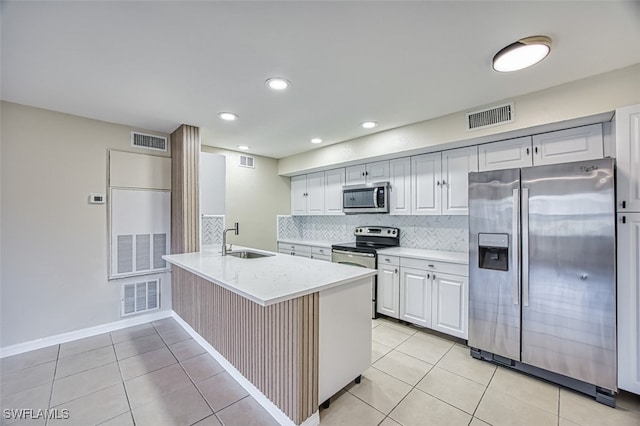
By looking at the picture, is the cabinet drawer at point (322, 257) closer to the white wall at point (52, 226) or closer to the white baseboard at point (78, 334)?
the white baseboard at point (78, 334)

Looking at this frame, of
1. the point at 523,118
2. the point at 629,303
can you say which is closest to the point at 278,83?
the point at 523,118

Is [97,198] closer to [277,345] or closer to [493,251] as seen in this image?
[277,345]

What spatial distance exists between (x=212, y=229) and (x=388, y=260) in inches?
96.8

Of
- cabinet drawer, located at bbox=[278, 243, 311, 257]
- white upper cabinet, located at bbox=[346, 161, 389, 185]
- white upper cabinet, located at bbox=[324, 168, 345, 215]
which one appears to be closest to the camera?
white upper cabinet, located at bbox=[346, 161, 389, 185]

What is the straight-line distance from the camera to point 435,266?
9.31 feet

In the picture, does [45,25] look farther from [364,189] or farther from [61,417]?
[364,189]

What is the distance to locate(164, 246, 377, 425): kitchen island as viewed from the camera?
158 centimetres

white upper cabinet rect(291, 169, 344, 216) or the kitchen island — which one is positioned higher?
white upper cabinet rect(291, 169, 344, 216)

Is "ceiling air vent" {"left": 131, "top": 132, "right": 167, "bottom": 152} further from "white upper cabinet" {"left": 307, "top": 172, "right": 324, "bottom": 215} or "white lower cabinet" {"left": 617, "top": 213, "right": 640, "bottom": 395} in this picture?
"white lower cabinet" {"left": 617, "top": 213, "right": 640, "bottom": 395}

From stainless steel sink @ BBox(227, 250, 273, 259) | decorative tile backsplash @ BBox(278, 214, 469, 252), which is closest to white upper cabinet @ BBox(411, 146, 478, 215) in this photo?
decorative tile backsplash @ BBox(278, 214, 469, 252)

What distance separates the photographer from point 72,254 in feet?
9.20

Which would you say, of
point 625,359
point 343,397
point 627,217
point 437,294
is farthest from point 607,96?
point 343,397

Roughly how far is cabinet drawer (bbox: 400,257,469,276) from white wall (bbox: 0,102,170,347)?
3424 mm

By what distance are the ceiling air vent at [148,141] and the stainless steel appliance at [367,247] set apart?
8.78ft
